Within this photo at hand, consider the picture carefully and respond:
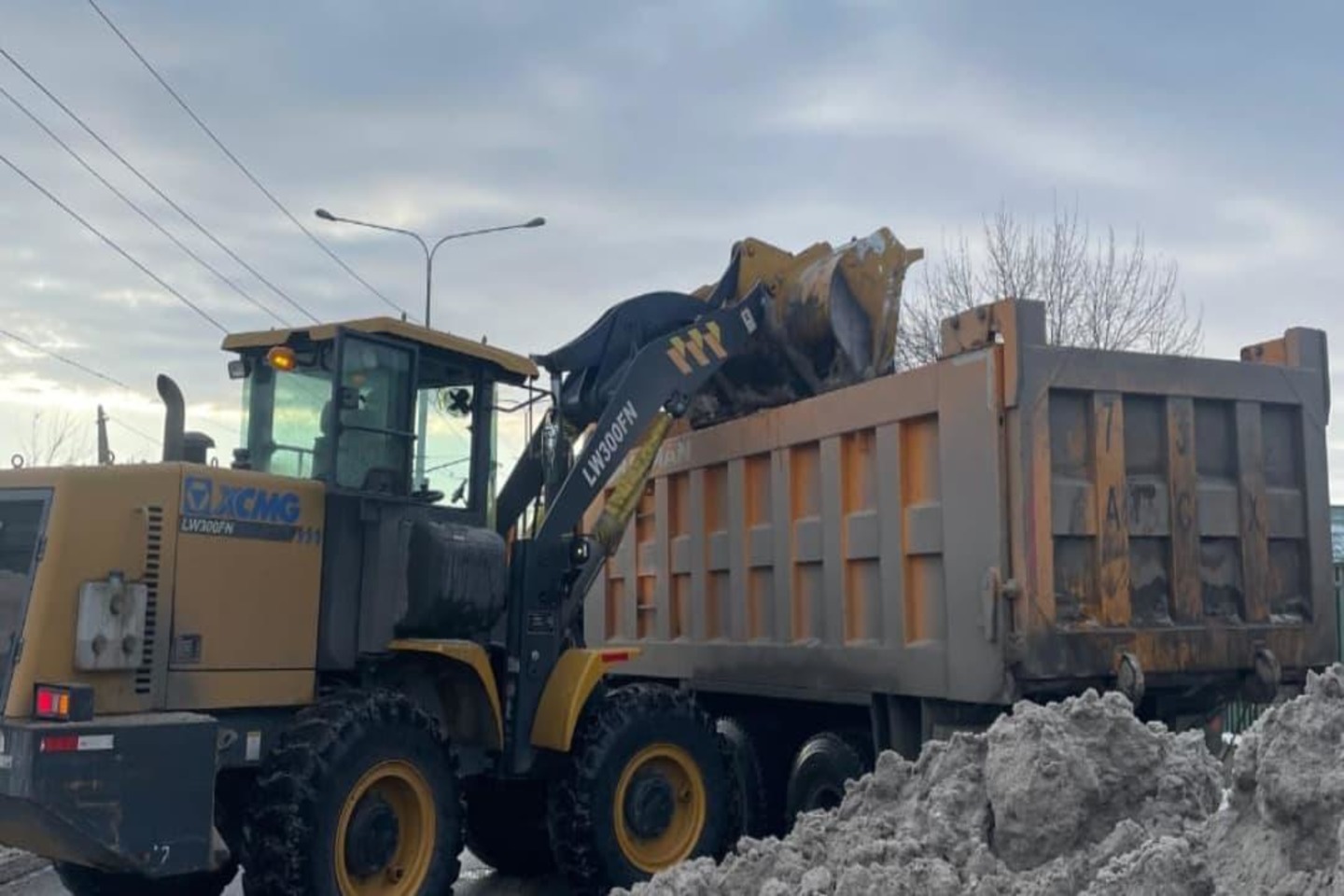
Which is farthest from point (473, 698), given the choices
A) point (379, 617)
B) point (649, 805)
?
point (649, 805)

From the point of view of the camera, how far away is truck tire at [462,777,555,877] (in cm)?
788

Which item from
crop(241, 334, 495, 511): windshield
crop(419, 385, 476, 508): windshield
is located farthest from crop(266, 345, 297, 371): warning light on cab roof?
crop(419, 385, 476, 508): windshield

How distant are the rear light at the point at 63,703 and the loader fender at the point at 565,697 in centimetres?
251

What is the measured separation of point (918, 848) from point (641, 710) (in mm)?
2805

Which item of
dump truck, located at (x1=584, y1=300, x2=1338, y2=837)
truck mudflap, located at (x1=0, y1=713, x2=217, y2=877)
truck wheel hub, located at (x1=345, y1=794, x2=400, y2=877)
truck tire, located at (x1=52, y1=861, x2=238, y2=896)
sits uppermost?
dump truck, located at (x1=584, y1=300, x2=1338, y2=837)

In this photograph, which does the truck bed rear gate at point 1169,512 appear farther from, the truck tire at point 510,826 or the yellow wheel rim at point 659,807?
the truck tire at point 510,826

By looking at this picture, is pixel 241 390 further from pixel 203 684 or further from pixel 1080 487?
pixel 1080 487

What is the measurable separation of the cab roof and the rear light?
6.67 ft

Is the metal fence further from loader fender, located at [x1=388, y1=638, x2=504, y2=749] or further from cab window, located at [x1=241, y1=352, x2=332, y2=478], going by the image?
cab window, located at [x1=241, y1=352, x2=332, y2=478]

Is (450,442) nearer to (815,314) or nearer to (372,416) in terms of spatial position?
(372,416)

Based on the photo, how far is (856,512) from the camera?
7336mm

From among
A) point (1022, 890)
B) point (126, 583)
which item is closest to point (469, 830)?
point (126, 583)

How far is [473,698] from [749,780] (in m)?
2.07

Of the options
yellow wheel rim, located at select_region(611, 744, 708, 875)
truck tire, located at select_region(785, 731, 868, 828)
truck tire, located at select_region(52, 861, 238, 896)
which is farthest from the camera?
truck tire, located at select_region(785, 731, 868, 828)
